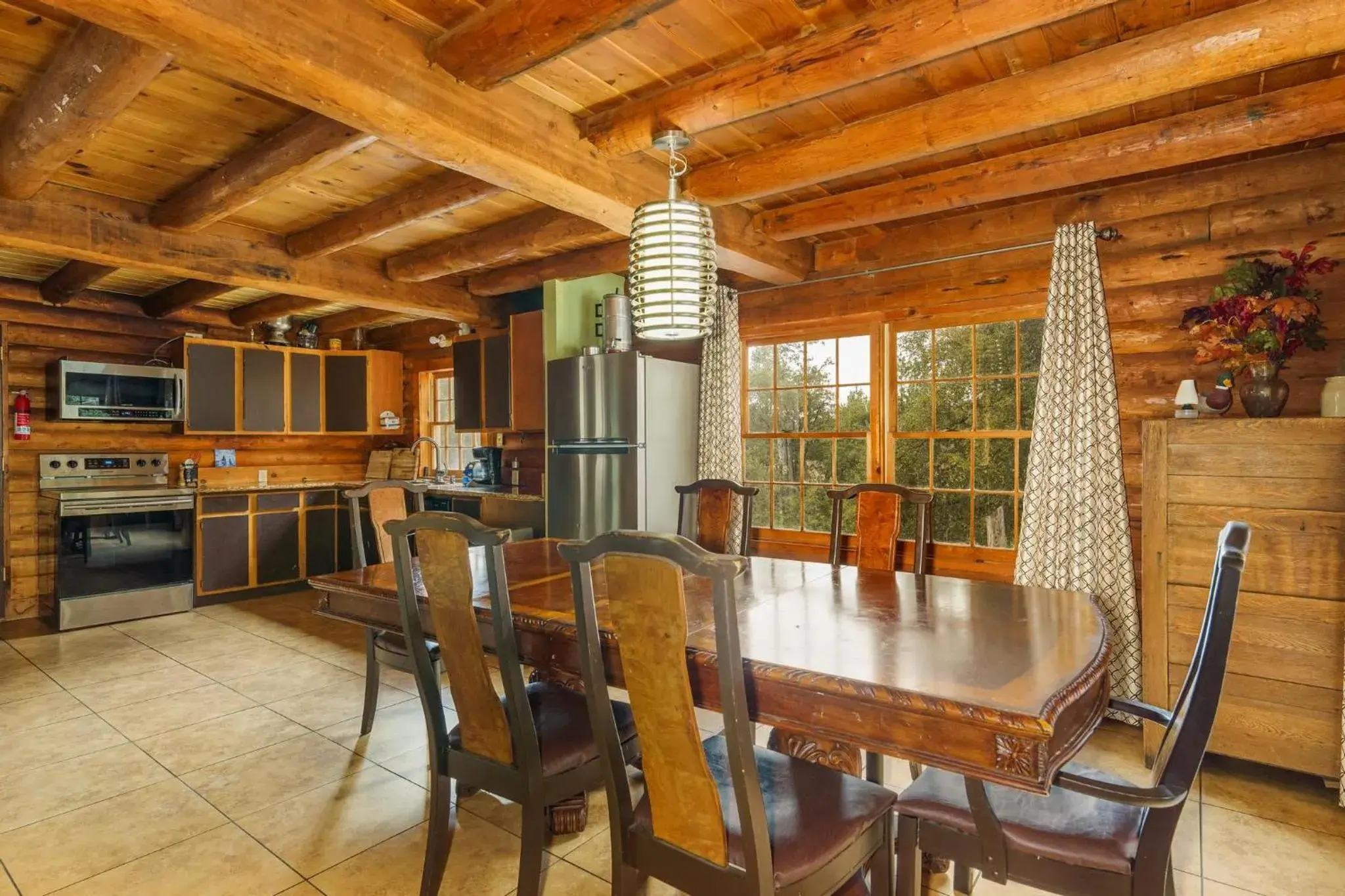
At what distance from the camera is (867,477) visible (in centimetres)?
424

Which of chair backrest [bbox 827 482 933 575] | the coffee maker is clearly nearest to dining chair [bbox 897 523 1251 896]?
chair backrest [bbox 827 482 933 575]

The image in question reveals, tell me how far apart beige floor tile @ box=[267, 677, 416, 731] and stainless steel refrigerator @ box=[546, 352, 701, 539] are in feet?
4.41

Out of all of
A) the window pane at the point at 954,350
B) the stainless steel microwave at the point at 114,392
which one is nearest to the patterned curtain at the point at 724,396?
the window pane at the point at 954,350

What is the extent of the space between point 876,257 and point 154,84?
3301mm

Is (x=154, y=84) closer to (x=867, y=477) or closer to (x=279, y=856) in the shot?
(x=279, y=856)

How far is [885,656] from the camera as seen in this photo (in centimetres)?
160

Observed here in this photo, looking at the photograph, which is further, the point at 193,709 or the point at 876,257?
the point at 876,257

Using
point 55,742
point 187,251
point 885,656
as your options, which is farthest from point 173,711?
point 885,656

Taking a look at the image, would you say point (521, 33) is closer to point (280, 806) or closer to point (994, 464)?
point (280, 806)

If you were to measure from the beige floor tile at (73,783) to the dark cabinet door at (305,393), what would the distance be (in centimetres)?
376

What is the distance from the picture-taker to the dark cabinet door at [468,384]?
18.1 feet

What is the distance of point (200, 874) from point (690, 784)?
1.67 metres

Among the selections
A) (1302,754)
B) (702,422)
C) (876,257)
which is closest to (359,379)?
(702,422)

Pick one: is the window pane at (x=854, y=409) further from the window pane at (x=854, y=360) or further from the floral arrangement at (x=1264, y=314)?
the floral arrangement at (x=1264, y=314)
